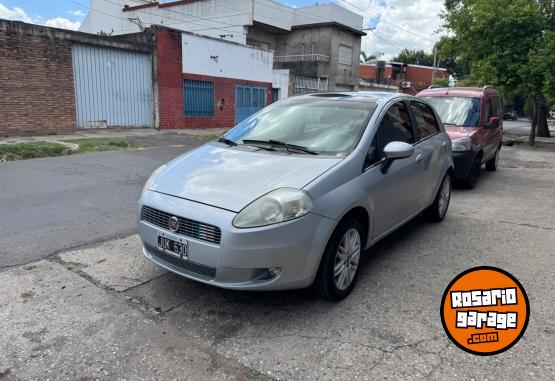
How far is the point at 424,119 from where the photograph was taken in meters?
5.26

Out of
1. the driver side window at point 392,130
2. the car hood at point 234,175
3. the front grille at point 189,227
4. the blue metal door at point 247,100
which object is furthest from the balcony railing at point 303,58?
the front grille at point 189,227

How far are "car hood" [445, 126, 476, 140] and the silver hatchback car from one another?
3.67 metres

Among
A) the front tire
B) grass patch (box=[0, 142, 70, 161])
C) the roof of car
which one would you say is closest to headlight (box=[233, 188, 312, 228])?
the front tire

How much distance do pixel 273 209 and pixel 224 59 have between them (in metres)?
17.8

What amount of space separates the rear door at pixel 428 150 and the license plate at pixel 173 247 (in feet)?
8.71

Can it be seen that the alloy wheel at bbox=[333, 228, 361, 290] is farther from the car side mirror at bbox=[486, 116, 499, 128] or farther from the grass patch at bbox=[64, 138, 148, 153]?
the grass patch at bbox=[64, 138, 148, 153]

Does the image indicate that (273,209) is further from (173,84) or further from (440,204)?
(173,84)

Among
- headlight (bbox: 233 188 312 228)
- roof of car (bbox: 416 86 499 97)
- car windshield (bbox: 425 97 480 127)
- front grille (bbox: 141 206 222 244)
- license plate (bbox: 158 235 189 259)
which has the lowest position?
license plate (bbox: 158 235 189 259)

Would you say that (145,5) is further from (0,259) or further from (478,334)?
(478,334)

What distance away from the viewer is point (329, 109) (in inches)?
170

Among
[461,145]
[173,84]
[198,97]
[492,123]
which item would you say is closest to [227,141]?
[461,145]

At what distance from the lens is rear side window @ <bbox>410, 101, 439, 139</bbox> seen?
16.4ft

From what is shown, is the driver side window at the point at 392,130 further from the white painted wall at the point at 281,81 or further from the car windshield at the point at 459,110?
the white painted wall at the point at 281,81

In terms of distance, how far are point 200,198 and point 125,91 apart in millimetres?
14644
